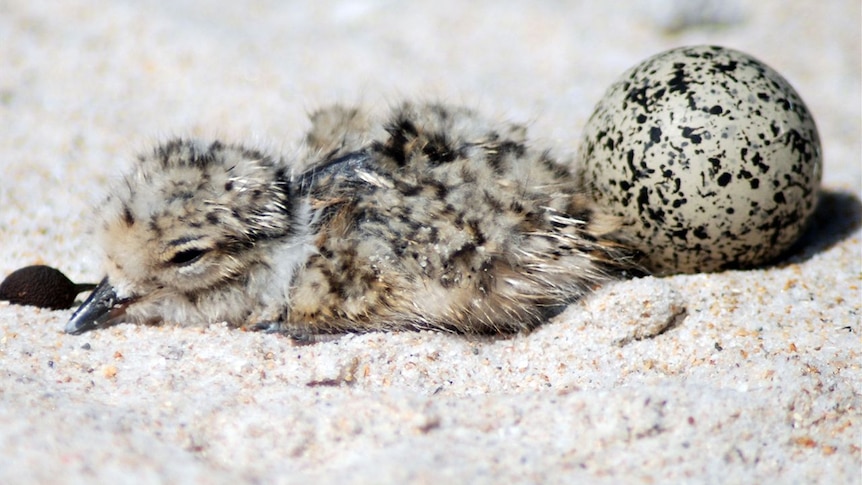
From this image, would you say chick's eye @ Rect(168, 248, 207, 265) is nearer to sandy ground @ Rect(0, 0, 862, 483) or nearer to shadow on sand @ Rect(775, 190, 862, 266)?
sandy ground @ Rect(0, 0, 862, 483)

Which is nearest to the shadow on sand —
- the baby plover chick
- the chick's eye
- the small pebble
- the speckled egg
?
the speckled egg

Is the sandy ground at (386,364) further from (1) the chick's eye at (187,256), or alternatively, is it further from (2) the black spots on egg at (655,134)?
(2) the black spots on egg at (655,134)

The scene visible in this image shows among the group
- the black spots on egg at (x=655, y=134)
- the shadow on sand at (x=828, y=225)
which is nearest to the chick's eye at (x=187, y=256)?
the black spots on egg at (x=655, y=134)

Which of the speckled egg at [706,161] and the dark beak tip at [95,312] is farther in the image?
the speckled egg at [706,161]

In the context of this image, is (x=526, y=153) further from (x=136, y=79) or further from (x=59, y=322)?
(x=136, y=79)

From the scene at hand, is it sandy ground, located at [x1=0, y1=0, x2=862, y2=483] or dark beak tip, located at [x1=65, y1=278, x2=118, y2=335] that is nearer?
sandy ground, located at [x1=0, y1=0, x2=862, y2=483]

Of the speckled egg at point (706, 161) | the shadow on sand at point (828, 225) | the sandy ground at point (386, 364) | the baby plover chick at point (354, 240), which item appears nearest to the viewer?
the sandy ground at point (386, 364)

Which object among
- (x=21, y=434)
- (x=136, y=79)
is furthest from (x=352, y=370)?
(x=136, y=79)
